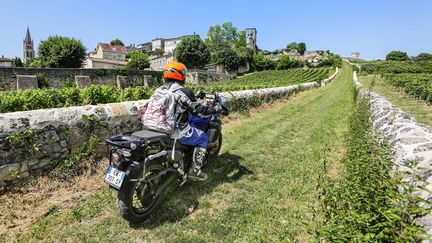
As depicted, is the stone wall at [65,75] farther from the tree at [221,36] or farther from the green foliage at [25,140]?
the tree at [221,36]

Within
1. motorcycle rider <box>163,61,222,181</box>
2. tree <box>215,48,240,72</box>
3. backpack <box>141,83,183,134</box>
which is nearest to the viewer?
backpack <box>141,83,183,134</box>

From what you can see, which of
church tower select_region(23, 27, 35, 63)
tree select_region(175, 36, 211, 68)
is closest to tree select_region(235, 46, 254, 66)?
tree select_region(175, 36, 211, 68)

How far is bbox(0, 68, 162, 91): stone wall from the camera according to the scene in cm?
2448

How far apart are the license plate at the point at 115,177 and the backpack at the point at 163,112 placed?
2.70 ft

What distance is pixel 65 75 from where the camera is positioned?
28.8 meters

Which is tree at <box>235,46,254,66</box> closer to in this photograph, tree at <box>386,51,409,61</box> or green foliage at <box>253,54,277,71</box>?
green foliage at <box>253,54,277,71</box>

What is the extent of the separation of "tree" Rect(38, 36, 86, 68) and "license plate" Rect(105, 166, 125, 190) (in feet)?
164

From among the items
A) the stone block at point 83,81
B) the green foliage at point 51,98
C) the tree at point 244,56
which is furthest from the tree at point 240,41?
the green foliage at point 51,98

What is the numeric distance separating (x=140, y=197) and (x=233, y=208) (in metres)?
1.34

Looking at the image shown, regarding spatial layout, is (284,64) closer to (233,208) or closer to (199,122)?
(199,122)

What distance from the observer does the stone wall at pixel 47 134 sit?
4.02 metres

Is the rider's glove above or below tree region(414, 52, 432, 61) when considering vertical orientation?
below

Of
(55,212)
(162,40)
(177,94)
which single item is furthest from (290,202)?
(162,40)

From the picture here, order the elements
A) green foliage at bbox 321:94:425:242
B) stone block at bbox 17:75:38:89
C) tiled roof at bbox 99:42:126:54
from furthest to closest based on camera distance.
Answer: tiled roof at bbox 99:42:126:54, stone block at bbox 17:75:38:89, green foliage at bbox 321:94:425:242
